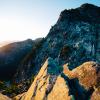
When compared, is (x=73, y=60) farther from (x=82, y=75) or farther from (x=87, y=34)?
(x=82, y=75)

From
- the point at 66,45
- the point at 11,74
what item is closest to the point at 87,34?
the point at 66,45

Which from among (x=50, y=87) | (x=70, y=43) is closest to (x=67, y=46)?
(x=70, y=43)

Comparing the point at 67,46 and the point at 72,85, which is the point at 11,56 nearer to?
the point at 67,46

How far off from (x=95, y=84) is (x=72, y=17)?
310 ft

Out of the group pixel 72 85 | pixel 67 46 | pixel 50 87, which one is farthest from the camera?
pixel 67 46

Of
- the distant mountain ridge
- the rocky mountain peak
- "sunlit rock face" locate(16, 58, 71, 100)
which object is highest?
the rocky mountain peak

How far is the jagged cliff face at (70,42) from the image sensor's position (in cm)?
9296

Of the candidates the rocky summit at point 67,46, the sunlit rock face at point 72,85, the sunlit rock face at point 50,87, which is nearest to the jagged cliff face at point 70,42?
the rocky summit at point 67,46

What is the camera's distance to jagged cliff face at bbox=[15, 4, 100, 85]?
9296 cm

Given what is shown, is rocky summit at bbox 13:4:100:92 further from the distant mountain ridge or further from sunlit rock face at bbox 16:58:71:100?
sunlit rock face at bbox 16:58:71:100

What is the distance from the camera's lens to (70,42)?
100625mm

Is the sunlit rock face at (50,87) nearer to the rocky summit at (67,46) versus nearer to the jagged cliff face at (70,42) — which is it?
the rocky summit at (67,46)

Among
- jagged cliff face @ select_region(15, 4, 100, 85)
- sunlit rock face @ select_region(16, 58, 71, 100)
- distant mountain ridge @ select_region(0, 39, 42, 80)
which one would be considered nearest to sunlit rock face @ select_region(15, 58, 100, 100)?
sunlit rock face @ select_region(16, 58, 71, 100)

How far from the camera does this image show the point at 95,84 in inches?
839
